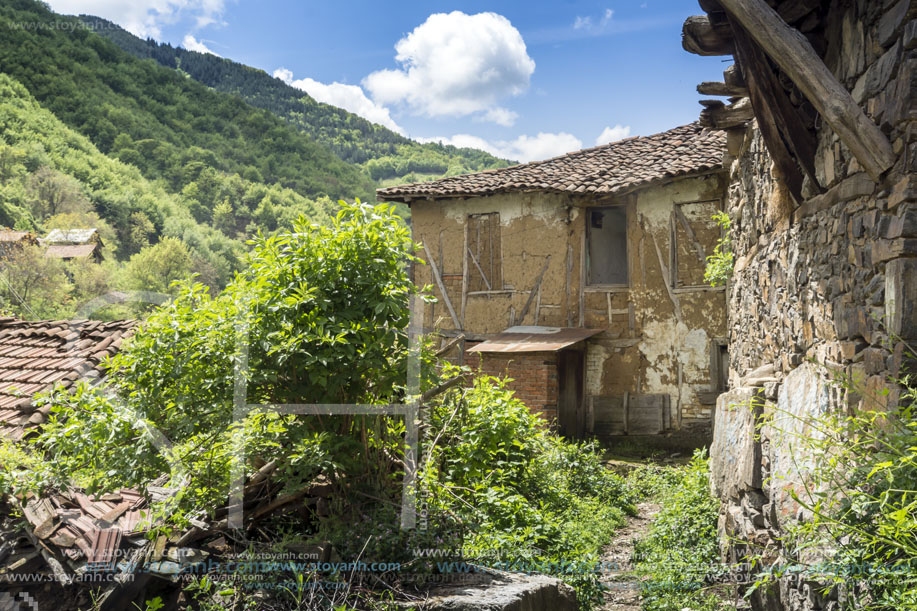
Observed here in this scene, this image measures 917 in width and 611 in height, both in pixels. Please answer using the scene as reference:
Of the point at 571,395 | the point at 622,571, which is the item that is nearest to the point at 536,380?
the point at 571,395

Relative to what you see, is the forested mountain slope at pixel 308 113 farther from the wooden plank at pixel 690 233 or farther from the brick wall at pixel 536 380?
the brick wall at pixel 536 380

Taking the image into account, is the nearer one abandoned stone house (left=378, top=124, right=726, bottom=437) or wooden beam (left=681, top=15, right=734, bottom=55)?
wooden beam (left=681, top=15, right=734, bottom=55)

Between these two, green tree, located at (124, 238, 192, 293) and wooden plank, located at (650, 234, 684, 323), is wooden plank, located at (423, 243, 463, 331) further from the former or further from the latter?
green tree, located at (124, 238, 192, 293)

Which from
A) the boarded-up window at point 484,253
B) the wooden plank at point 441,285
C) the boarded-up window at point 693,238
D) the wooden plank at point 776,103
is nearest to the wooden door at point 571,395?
the boarded-up window at point 484,253

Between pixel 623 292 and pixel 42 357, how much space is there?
9.31m

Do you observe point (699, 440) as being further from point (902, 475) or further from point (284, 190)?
point (284, 190)

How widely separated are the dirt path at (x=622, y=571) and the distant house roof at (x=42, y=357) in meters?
4.81

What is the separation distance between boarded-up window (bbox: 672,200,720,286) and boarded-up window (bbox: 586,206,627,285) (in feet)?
3.89

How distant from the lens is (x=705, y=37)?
14.5ft

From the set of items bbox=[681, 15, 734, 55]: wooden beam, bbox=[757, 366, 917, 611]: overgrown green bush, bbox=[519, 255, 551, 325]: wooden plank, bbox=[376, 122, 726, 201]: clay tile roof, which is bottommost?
bbox=[757, 366, 917, 611]: overgrown green bush

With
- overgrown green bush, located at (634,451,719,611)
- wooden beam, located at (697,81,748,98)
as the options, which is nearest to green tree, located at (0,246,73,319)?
overgrown green bush, located at (634,451,719,611)

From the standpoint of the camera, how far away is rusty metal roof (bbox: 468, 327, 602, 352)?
11.1 metres

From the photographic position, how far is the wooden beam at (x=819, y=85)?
9.80ft

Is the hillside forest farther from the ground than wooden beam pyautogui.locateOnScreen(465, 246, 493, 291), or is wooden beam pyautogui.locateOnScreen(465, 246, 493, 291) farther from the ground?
the hillside forest
